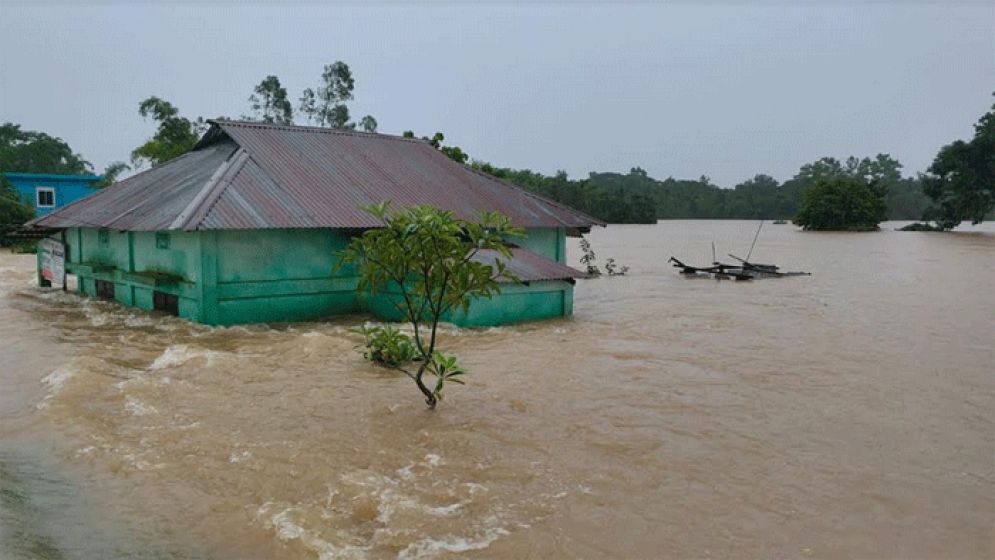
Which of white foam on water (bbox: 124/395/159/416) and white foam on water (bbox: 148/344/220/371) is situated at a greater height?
white foam on water (bbox: 148/344/220/371)

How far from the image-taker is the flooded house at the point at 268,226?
13.2 meters

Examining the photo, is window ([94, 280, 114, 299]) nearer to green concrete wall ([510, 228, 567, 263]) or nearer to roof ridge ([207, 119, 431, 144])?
roof ridge ([207, 119, 431, 144])

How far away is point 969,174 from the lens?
56688mm

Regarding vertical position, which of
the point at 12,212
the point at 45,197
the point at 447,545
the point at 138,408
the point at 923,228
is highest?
the point at 45,197

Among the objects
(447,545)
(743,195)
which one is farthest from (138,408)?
(743,195)

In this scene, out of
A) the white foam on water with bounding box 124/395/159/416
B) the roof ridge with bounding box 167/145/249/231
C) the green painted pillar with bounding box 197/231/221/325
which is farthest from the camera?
the green painted pillar with bounding box 197/231/221/325

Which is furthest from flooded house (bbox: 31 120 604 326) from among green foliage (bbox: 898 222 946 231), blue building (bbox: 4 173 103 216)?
green foliage (bbox: 898 222 946 231)

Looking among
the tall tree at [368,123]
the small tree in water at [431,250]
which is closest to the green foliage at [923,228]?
the tall tree at [368,123]

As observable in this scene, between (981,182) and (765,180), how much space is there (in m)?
51.9

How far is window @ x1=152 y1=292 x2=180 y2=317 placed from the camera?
1432 centimetres

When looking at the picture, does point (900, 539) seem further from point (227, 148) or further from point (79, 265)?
point (79, 265)

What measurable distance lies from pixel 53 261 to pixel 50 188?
21.8m

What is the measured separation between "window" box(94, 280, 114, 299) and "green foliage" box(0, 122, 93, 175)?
42135 mm

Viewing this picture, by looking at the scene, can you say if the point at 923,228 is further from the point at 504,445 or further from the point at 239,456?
the point at 239,456
